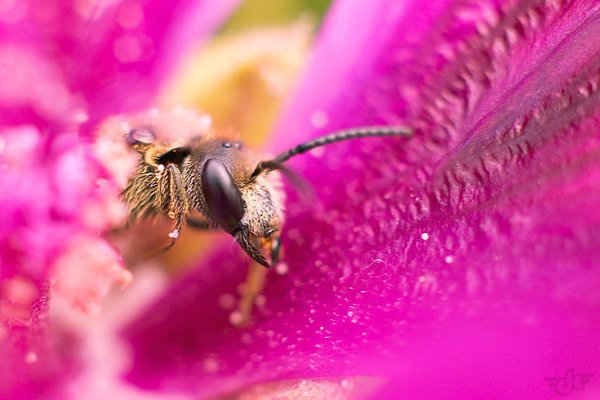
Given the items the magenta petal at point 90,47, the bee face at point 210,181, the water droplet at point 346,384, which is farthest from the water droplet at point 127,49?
the water droplet at point 346,384

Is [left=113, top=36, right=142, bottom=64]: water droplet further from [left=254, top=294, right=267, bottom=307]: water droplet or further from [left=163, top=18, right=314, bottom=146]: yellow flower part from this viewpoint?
[left=254, top=294, right=267, bottom=307]: water droplet

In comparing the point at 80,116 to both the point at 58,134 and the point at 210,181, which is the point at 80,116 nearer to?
the point at 58,134

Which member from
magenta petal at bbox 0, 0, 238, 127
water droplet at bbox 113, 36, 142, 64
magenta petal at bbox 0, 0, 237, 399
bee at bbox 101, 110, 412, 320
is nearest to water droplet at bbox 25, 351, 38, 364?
magenta petal at bbox 0, 0, 237, 399

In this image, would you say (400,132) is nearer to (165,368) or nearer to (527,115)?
(527,115)

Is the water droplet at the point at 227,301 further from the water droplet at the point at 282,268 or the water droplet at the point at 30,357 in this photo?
the water droplet at the point at 30,357

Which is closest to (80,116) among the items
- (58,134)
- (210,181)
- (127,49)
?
(58,134)

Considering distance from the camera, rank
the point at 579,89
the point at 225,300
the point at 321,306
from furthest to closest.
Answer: the point at 225,300 → the point at 321,306 → the point at 579,89

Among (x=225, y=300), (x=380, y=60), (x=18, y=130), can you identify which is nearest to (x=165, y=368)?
(x=225, y=300)
